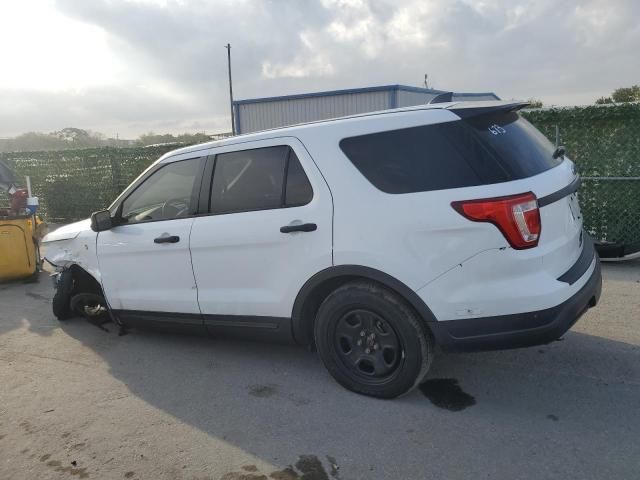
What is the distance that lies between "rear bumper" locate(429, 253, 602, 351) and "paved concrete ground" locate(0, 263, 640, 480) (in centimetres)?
51

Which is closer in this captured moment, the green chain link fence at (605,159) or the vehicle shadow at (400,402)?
the vehicle shadow at (400,402)

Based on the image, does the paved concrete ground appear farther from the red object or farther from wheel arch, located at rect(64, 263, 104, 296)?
the red object

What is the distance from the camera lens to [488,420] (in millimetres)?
3193

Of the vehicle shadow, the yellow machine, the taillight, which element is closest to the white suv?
the taillight

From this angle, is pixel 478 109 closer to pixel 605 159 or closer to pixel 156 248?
pixel 156 248

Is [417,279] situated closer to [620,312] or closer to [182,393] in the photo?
[182,393]

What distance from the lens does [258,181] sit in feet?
12.4

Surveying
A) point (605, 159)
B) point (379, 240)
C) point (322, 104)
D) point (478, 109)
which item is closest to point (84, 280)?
point (379, 240)

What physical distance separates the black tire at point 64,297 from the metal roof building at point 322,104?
1259cm

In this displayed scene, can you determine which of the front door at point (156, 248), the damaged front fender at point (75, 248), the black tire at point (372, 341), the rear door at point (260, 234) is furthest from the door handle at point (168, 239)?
the black tire at point (372, 341)

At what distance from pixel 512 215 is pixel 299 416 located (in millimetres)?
1815

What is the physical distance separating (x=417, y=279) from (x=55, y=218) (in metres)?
12.9

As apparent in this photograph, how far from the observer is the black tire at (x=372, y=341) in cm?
326

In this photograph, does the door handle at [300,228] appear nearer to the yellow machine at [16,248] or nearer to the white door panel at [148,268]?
the white door panel at [148,268]
